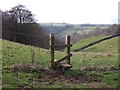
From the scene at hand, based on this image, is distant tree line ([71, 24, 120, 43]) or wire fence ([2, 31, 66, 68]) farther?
distant tree line ([71, 24, 120, 43])

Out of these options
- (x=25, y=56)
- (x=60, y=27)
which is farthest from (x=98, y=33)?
(x=25, y=56)

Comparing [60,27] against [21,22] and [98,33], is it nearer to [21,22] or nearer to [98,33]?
[21,22]

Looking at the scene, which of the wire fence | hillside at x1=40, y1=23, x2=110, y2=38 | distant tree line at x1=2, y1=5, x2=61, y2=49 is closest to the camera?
the wire fence

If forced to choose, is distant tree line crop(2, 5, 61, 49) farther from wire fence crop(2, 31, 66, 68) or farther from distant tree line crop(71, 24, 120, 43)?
distant tree line crop(71, 24, 120, 43)

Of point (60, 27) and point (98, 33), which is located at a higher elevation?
point (60, 27)

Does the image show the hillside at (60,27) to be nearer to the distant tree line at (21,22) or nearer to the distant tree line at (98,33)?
the distant tree line at (21,22)

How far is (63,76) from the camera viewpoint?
1212 centimetres

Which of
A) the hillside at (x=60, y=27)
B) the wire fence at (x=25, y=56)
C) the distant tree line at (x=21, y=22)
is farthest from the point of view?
the distant tree line at (x=21, y=22)

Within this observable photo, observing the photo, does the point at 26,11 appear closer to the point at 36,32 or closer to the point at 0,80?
the point at 36,32

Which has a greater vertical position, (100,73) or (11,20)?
(11,20)

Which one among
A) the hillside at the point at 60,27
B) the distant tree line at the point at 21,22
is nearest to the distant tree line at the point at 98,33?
the hillside at the point at 60,27

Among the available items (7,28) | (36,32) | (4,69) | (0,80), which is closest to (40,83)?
(0,80)

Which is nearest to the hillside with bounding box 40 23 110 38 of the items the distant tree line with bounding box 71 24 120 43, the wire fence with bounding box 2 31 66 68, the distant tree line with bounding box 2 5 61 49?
the distant tree line with bounding box 2 5 61 49

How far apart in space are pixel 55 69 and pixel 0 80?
3.71 meters
